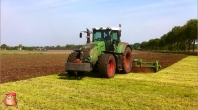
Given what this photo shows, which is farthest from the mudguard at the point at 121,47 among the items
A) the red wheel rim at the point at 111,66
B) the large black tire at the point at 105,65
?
the large black tire at the point at 105,65

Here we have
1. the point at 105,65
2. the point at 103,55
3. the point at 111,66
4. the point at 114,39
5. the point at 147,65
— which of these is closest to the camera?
the point at 105,65

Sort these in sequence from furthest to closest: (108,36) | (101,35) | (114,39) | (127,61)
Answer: (127,61) < (114,39) < (101,35) < (108,36)

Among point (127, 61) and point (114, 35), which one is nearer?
point (114, 35)

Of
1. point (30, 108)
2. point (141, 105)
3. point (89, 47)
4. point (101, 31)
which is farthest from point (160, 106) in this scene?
point (101, 31)

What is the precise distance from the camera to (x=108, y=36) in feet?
40.1

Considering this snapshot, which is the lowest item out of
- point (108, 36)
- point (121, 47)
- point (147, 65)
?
point (147, 65)

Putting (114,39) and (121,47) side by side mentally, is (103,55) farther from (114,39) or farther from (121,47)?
(121,47)

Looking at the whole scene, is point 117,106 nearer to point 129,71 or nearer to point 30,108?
point 30,108

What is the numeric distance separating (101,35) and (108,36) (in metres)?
0.42

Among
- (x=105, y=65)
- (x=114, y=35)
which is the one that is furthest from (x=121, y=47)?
(x=105, y=65)

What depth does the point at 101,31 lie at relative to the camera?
1242 cm

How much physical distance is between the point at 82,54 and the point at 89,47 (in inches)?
19.0

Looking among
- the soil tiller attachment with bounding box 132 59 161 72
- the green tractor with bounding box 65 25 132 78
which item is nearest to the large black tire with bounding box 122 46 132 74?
the green tractor with bounding box 65 25 132 78

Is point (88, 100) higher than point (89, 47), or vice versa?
point (89, 47)
